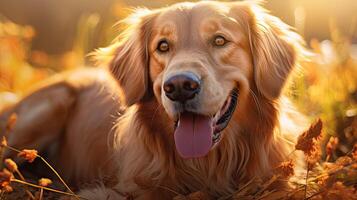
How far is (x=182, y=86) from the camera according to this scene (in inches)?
138

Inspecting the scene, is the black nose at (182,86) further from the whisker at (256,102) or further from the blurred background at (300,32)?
the blurred background at (300,32)

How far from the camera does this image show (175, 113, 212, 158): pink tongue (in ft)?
12.2

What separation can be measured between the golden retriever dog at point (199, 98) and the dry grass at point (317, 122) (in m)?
0.27

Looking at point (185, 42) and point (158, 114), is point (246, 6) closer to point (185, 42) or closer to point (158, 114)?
point (185, 42)

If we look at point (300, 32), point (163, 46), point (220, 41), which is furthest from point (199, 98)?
point (300, 32)

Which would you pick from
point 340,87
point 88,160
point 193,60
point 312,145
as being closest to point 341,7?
point 340,87

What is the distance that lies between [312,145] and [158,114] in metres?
1.43

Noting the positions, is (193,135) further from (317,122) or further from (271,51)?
(317,122)

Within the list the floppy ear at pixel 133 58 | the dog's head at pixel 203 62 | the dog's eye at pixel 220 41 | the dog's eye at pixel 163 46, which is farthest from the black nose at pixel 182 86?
the floppy ear at pixel 133 58

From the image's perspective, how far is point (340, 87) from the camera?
543cm

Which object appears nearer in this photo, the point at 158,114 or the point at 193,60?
the point at 193,60

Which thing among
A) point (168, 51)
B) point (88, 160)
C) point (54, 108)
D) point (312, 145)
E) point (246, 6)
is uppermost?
point (246, 6)

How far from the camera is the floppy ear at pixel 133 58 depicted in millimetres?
4309

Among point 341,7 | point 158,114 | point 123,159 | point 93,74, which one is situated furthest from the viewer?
point 341,7
